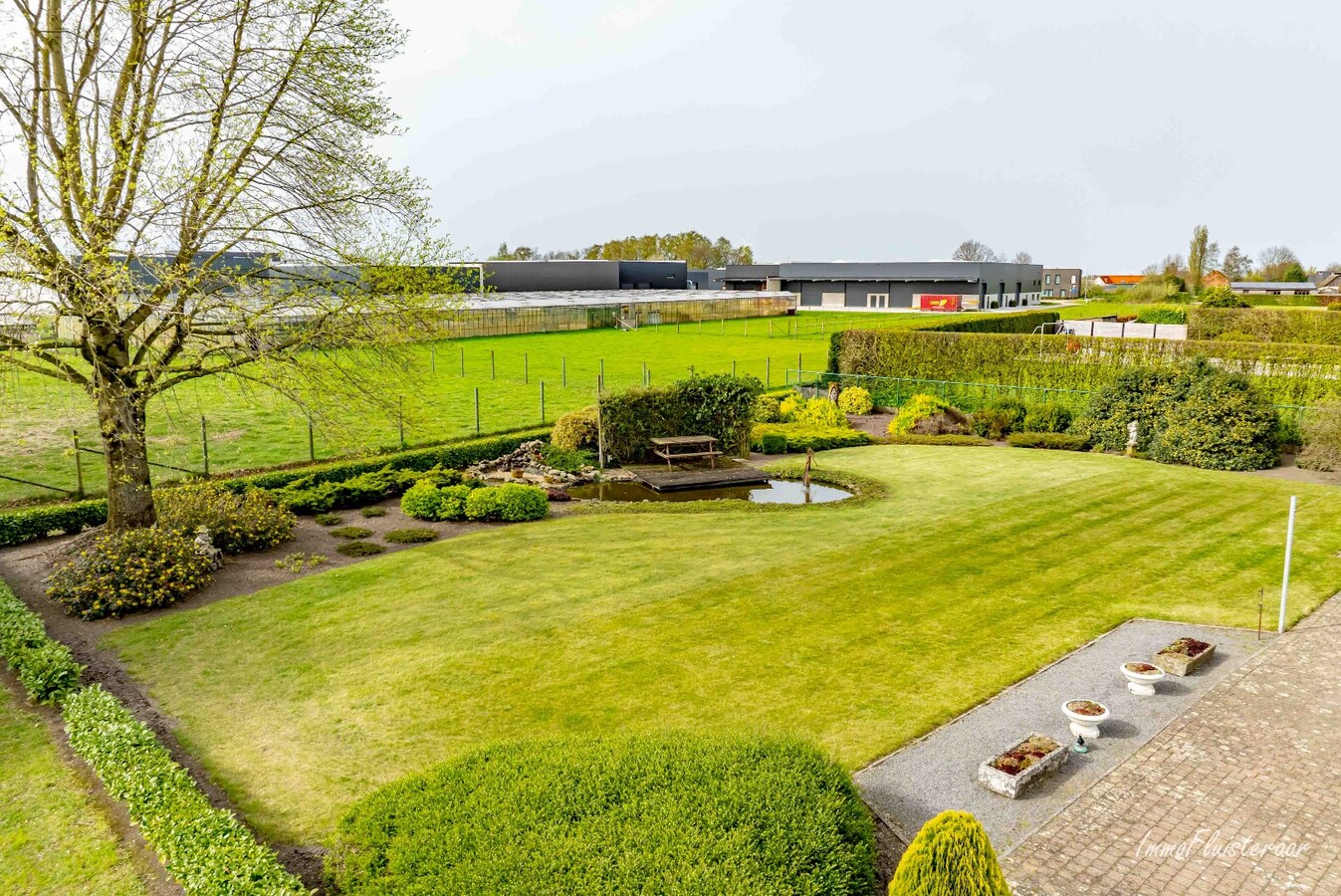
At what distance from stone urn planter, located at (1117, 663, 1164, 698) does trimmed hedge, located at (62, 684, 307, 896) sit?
8.72 m

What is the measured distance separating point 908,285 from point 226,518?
262 ft

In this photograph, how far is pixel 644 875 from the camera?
5.99 meters

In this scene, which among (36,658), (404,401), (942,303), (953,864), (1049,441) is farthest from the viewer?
(942,303)

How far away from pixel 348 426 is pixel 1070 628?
1131 centimetres

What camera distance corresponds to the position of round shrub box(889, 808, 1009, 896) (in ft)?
18.0

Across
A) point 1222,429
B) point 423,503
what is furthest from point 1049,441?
point 423,503

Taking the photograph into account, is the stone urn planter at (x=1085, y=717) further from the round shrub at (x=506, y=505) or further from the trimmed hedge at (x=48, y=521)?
the trimmed hedge at (x=48, y=521)

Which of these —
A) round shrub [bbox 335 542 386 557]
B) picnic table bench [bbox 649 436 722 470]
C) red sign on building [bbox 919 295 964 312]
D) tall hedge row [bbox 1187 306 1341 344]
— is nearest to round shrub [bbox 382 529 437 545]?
round shrub [bbox 335 542 386 557]

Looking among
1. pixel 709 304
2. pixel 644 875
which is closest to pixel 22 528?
pixel 644 875

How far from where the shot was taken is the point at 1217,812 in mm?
7656

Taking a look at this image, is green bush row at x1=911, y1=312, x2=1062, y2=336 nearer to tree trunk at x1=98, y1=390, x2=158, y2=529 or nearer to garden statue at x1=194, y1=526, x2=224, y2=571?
garden statue at x1=194, y1=526, x2=224, y2=571

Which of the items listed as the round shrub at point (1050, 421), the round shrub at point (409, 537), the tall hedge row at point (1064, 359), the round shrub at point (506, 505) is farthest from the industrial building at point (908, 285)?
the round shrub at point (409, 537)

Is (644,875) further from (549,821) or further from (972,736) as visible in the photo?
(972,736)

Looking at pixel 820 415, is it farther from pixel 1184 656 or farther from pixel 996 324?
pixel 996 324
